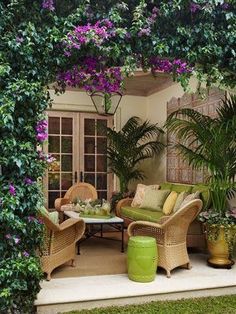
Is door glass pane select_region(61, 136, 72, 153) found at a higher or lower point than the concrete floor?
higher

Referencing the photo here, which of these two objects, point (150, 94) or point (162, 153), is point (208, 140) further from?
point (150, 94)

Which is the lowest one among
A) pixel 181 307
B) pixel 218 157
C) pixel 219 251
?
pixel 181 307

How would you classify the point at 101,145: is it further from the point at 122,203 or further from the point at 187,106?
the point at 187,106

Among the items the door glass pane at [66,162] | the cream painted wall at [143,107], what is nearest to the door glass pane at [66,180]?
the door glass pane at [66,162]

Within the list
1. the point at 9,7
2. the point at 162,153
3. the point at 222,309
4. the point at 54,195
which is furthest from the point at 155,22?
the point at 54,195

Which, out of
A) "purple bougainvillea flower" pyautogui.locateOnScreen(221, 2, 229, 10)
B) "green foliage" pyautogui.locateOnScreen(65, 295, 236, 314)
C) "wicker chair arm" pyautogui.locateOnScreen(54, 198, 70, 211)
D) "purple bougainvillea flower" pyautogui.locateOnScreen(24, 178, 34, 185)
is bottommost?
"green foliage" pyautogui.locateOnScreen(65, 295, 236, 314)

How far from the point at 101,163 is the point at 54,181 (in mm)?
1047

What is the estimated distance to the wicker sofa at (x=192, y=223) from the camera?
489 cm

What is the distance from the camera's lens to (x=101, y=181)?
25.9 feet

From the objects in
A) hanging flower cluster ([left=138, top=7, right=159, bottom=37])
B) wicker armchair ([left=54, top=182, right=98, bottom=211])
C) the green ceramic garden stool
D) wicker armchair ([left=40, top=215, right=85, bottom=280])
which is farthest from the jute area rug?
hanging flower cluster ([left=138, top=7, right=159, bottom=37])

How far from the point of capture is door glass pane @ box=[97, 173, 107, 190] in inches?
309

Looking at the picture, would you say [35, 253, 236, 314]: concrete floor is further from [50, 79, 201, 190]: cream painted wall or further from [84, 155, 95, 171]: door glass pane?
[84, 155, 95, 171]: door glass pane

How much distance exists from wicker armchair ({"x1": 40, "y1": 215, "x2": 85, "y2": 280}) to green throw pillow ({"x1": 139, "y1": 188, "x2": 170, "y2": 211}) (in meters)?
1.87

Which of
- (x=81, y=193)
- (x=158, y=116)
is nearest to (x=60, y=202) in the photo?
(x=81, y=193)
